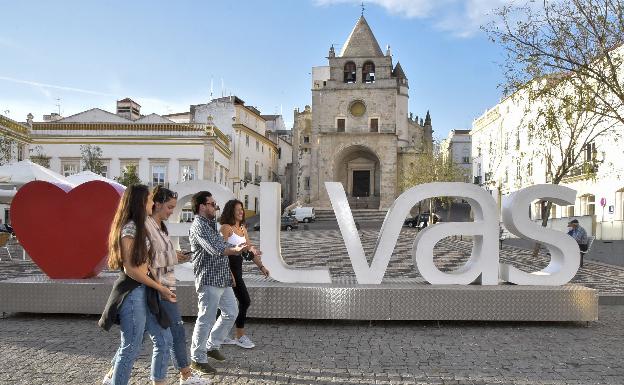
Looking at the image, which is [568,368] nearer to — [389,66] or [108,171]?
[108,171]

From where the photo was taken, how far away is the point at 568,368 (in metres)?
6.17

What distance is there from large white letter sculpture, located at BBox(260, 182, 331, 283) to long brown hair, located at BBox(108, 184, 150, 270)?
4.18 meters

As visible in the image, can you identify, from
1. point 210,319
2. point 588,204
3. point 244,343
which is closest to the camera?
point 210,319

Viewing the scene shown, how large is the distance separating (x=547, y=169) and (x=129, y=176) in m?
27.6

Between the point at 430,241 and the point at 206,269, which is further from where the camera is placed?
the point at 430,241

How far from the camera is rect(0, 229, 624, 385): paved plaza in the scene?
5809mm

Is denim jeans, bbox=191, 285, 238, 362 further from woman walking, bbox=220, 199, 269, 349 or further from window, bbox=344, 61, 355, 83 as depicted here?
window, bbox=344, 61, 355, 83

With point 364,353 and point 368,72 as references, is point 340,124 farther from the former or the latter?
point 364,353

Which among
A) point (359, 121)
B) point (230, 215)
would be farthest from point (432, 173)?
point (230, 215)

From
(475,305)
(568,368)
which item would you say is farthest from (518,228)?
(568,368)

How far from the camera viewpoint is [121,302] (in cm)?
455

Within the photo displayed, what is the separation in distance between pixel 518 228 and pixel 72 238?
646cm

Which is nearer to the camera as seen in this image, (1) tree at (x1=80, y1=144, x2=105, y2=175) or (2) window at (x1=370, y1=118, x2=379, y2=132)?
(1) tree at (x1=80, y1=144, x2=105, y2=175)

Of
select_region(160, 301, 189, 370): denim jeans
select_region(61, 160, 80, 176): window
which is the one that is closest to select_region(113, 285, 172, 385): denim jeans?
select_region(160, 301, 189, 370): denim jeans
